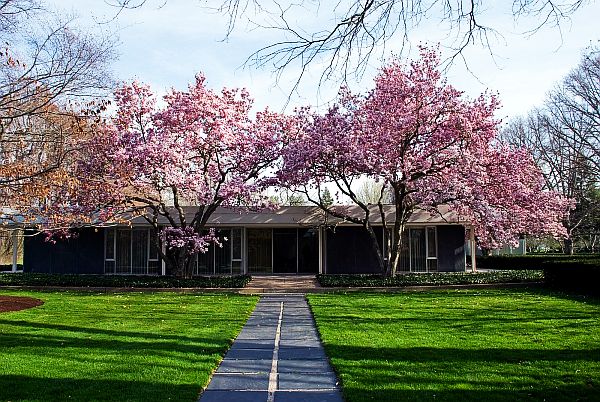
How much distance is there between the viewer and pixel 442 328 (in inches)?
414

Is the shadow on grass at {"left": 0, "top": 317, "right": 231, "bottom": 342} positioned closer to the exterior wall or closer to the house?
the house

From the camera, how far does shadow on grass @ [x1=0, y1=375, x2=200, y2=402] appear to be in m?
5.62

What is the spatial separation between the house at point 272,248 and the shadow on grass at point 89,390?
65.2 ft

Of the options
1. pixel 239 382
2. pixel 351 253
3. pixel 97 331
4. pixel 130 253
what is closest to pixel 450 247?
pixel 351 253

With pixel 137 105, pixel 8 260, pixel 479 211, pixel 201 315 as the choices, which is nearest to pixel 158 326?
pixel 201 315

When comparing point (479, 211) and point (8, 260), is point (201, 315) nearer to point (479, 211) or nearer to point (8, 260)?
point (479, 211)

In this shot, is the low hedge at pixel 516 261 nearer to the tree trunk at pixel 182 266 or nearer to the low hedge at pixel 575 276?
the low hedge at pixel 575 276

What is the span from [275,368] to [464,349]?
3.04 m

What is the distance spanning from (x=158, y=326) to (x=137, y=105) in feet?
41.3

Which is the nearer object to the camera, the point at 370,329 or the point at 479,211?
the point at 370,329

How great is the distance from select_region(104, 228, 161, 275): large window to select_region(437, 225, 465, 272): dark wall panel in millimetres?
13907

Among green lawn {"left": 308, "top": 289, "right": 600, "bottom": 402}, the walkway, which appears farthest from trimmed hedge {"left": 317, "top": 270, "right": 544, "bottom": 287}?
green lawn {"left": 308, "top": 289, "right": 600, "bottom": 402}

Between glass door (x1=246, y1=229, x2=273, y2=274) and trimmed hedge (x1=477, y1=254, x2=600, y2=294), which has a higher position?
glass door (x1=246, y1=229, x2=273, y2=274)

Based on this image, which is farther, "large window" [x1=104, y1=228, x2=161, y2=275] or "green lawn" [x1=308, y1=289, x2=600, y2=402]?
"large window" [x1=104, y1=228, x2=161, y2=275]
